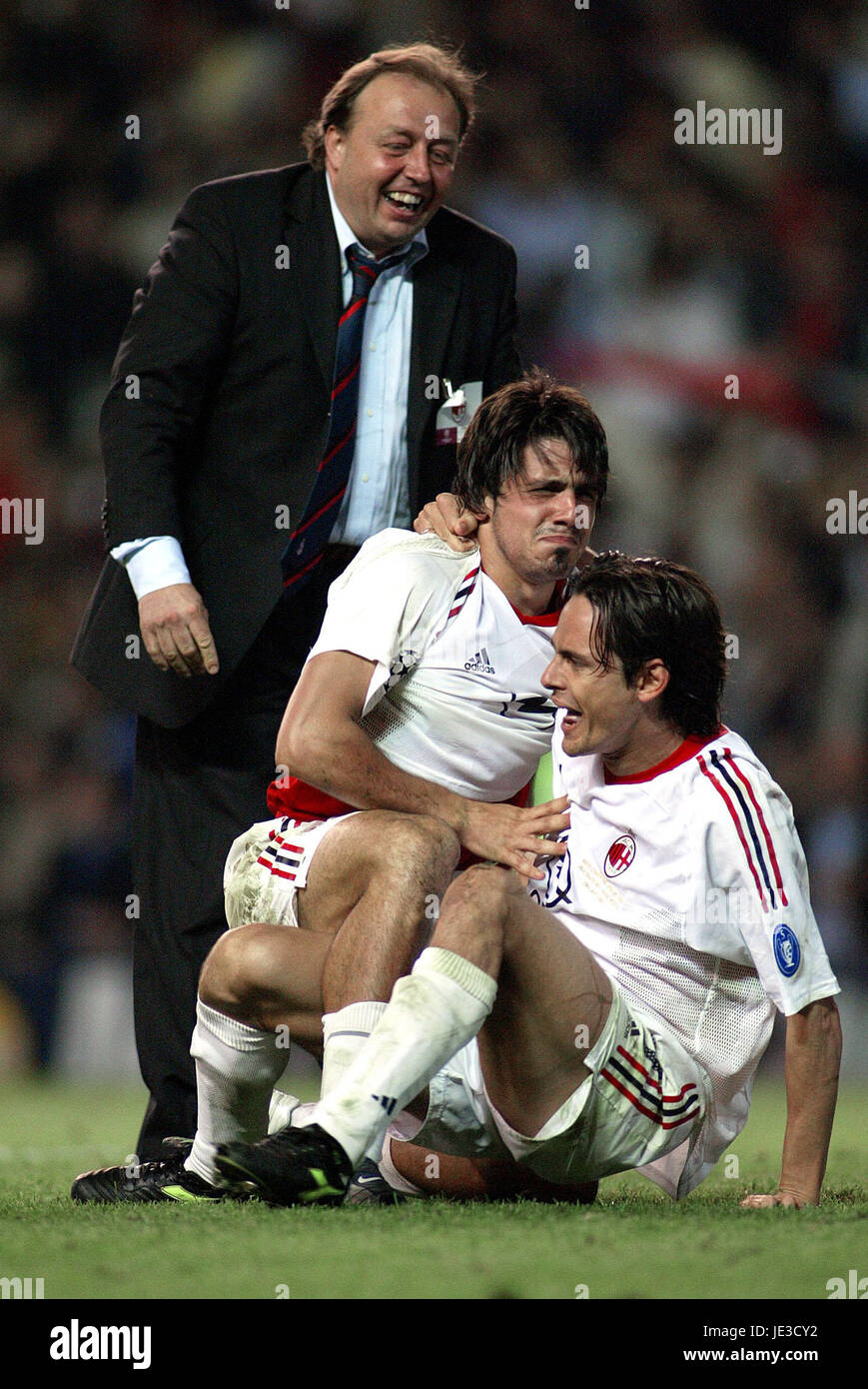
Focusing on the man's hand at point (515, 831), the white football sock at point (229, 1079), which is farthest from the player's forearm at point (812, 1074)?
the white football sock at point (229, 1079)

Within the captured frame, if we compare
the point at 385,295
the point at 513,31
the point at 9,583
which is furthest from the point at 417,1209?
the point at 513,31

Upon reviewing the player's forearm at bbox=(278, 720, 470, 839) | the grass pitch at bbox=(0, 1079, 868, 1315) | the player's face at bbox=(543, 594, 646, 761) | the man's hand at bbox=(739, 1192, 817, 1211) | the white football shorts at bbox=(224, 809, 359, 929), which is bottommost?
the man's hand at bbox=(739, 1192, 817, 1211)

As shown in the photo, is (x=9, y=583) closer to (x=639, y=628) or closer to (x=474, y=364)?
(x=474, y=364)

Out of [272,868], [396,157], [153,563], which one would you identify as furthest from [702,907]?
[396,157]

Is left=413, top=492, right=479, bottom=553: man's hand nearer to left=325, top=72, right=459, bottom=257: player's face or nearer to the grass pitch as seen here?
left=325, top=72, right=459, bottom=257: player's face

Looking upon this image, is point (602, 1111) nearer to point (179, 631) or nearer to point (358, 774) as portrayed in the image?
point (358, 774)

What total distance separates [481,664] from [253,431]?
0.86 metres

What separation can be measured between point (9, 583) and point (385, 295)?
4.17 m

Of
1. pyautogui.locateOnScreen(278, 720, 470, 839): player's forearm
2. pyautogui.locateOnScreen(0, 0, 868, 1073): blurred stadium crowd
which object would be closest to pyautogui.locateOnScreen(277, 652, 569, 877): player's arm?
pyautogui.locateOnScreen(278, 720, 470, 839): player's forearm

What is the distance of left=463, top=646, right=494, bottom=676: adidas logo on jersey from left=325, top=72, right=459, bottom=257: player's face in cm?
98

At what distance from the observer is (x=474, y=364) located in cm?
357

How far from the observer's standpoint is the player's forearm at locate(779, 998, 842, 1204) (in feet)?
8.33

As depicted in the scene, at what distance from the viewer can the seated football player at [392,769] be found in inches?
102

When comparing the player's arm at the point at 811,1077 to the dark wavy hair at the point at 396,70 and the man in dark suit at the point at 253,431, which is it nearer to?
the man in dark suit at the point at 253,431
